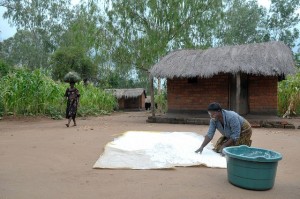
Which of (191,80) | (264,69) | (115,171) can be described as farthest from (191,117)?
(115,171)

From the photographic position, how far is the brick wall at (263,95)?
39.1ft

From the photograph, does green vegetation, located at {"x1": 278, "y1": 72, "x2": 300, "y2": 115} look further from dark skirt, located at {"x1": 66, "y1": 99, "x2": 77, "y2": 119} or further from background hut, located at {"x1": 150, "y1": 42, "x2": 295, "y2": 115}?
dark skirt, located at {"x1": 66, "y1": 99, "x2": 77, "y2": 119}

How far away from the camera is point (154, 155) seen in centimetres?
525

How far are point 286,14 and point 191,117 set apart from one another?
71.2 ft

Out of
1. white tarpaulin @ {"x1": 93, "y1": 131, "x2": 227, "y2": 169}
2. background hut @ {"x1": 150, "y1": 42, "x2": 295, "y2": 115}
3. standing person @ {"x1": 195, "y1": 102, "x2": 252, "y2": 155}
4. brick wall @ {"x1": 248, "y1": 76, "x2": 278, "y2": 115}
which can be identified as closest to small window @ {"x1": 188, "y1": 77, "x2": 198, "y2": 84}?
background hut @ {"x1": 150, "y1": 42, "x2": 295, "y2": 115}

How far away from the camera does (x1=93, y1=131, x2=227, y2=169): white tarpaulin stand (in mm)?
4742

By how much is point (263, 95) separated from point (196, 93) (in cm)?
264

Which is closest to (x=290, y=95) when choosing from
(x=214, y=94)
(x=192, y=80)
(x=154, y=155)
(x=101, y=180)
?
(x=214, y=94)

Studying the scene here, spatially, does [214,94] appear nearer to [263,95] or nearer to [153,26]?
[263,95]

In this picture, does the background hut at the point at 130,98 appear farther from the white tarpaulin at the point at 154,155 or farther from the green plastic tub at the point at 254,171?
the green plastic tub at the point at 254,171

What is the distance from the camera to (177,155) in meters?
5.29

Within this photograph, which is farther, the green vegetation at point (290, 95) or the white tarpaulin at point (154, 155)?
the green vegetation at point (290, 95)

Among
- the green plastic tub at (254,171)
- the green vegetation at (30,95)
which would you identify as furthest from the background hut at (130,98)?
the green plastic tub at (254,171)

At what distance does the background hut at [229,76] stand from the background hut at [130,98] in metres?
15.7
